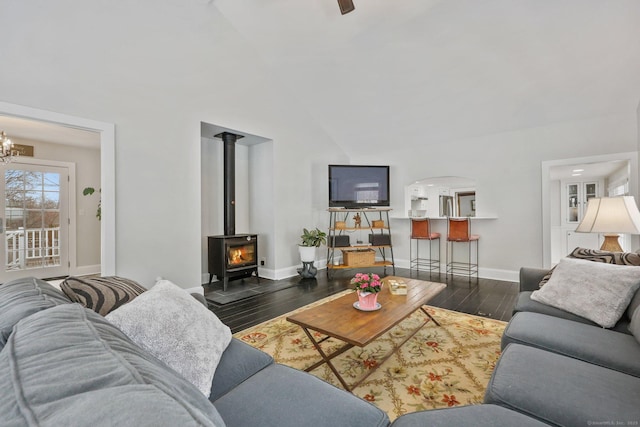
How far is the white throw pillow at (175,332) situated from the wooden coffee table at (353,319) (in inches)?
28.9

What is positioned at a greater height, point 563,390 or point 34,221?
point 34,221

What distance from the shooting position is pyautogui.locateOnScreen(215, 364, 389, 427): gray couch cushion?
97 centimetres

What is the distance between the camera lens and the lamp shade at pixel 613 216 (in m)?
2.40

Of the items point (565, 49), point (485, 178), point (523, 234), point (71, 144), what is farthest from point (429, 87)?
point (71, 144)

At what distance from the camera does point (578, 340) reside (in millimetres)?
1522

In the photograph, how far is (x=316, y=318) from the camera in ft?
6.60

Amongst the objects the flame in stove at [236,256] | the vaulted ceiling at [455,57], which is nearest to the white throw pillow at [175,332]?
the flame in stove at [236,256]

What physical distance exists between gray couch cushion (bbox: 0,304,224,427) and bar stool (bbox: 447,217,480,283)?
471 cm

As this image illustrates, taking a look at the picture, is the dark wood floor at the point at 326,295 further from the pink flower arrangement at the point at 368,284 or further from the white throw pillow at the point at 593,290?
the pink flower arrangement at the point at 368,284

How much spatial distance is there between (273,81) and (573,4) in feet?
12.2

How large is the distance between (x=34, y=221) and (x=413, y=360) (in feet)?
20.2

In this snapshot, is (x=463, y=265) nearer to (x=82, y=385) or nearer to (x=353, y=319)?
(x=353, y=319)

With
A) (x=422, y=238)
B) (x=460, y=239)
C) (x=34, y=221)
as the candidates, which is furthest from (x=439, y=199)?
(x=34, y=221)

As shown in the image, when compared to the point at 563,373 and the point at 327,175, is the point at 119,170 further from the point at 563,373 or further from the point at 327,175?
the point at 563,373
